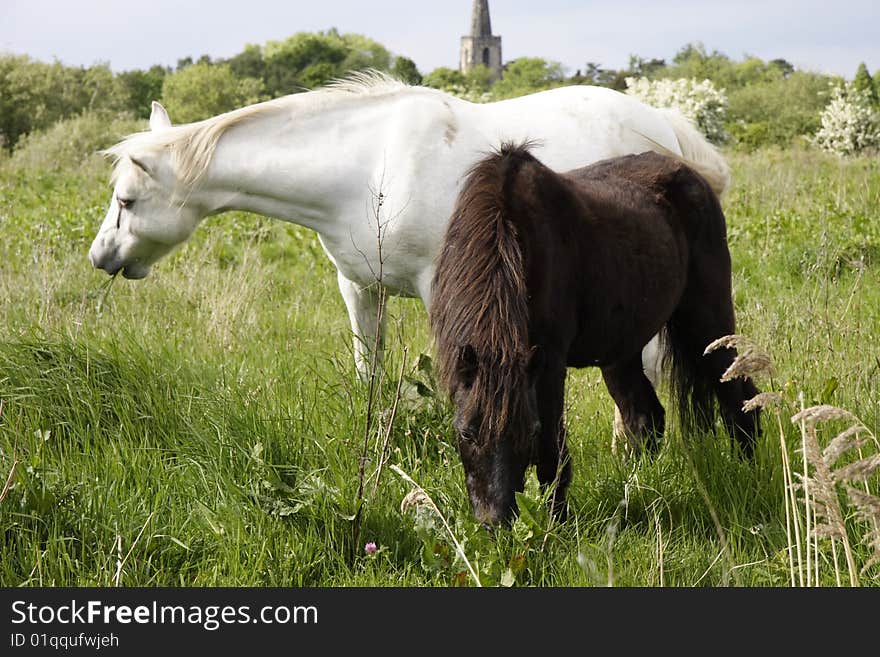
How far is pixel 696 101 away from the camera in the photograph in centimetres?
2541

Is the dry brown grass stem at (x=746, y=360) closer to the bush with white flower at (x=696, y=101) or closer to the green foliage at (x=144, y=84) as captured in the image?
the bush with white flower at (x=696, y=101)

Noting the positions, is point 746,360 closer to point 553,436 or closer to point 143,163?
point 553,436

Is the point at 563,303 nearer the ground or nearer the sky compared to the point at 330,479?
nearer the sky

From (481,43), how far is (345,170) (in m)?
129

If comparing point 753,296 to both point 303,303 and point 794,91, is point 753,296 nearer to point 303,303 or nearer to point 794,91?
point 303,303

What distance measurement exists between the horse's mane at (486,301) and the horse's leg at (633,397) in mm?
1584

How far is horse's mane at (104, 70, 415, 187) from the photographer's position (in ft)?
16.4

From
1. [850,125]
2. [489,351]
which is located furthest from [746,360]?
[850,125]

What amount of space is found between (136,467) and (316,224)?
1.79 metres

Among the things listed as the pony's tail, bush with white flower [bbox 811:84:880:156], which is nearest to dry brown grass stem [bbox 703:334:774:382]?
the pony's tail

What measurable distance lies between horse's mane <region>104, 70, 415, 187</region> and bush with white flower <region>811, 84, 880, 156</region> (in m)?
24.3

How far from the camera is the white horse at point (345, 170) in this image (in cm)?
482

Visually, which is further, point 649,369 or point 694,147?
point 694,147

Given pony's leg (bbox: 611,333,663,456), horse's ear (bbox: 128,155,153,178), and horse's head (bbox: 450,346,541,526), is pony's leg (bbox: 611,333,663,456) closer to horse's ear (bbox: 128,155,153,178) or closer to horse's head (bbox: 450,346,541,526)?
horse's head (bbox: 450,346,541,526)
